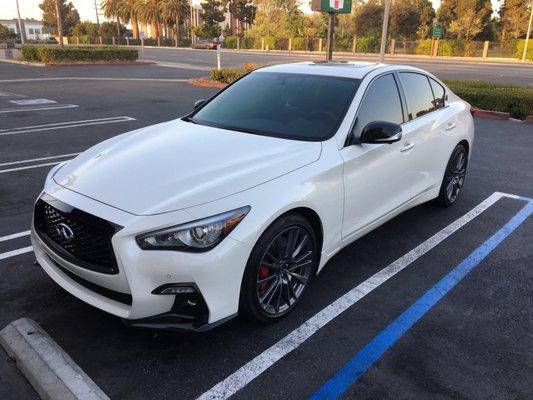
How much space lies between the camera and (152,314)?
2.72 meters

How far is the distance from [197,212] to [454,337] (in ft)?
6.38

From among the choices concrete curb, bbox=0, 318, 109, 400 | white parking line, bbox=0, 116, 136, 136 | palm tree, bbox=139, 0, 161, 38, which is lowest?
white parking line, bbox=0, 116, 136, 136

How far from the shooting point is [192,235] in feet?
8.87

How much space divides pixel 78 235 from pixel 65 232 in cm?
13

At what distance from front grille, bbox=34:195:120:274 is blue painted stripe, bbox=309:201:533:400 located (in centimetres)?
143

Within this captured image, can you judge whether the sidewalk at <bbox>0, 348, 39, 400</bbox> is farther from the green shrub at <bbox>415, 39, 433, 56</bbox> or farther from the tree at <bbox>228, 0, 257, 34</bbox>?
the tree at <bbox>228, 0, 257, 34</bbox>

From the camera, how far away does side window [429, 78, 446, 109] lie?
17.1 feet

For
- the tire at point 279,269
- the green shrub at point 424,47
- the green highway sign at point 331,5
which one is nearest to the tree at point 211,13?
the green shrub at point 424,47

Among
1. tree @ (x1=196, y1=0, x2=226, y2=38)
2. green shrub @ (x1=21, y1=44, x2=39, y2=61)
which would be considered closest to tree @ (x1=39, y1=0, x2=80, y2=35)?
tree @ (x1=196, y1=0, x2=226, y2=38)

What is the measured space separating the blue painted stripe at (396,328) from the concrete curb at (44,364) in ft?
4.21

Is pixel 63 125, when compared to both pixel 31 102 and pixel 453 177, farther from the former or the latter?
pixel 453 177

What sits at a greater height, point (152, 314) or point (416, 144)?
point (416, 144)

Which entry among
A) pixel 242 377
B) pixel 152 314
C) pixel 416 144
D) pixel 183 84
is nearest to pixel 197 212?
pixel 152 314

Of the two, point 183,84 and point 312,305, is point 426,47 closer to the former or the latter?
point 183,84
